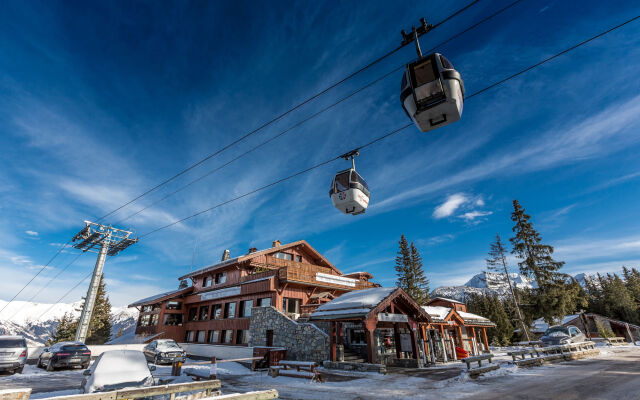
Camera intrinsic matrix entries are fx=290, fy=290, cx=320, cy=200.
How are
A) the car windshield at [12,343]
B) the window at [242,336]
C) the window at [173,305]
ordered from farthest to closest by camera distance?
the window at [173,305] < the window at [242,336] < the car windshield at [12,343]

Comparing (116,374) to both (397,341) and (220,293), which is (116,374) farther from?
(220,293)

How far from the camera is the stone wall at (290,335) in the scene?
1683 centimetres

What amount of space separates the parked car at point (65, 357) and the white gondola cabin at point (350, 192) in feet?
60.9

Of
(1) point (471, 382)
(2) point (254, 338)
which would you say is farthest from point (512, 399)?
(2) point (254, 338)

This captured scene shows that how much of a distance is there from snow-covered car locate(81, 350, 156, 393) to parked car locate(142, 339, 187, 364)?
→ 11764 mm

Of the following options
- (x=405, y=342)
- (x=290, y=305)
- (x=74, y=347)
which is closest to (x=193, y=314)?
(x=290, y=305)

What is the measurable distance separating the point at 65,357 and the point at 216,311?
13765mm

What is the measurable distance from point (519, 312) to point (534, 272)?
5.06 metres

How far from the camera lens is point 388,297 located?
53.1ft

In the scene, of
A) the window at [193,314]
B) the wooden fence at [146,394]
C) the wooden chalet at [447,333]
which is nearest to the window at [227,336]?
the window at [193,314]

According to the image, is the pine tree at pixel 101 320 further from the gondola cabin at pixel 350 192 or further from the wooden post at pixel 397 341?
the gondola cabin at pixel 350 192

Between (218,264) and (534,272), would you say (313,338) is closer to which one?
(218,264)

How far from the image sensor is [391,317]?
1622cm

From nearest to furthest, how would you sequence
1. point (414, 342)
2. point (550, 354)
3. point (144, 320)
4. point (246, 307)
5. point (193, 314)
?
point (414, 342)
point (550, 354)
point (246, 307)
point (193, 314)
point (144, 320)
